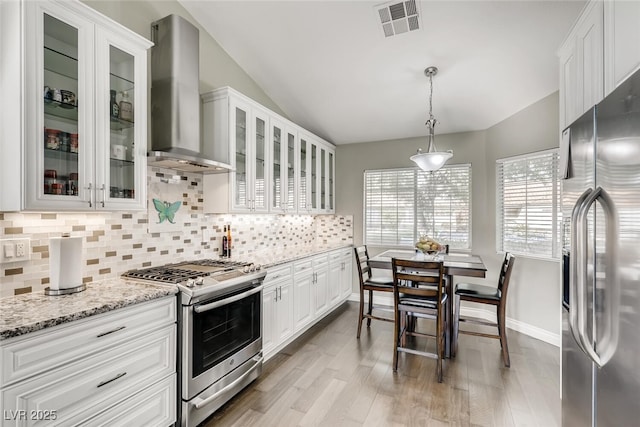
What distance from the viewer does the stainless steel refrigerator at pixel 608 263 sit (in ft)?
3.38

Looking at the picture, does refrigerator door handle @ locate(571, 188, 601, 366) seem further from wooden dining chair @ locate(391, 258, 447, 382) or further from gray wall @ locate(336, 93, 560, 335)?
gray wall @ locate(336, 93, 560, 335)

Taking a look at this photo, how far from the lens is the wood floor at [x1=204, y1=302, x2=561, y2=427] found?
6.91ft

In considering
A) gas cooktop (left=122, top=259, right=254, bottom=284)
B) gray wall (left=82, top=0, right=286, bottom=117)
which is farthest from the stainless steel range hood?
gas cooktop (left=122, top=259, right=254, bottom=284)

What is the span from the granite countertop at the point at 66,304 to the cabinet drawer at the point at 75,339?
0.04 meters

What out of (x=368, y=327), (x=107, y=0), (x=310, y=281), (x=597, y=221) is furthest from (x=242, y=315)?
(x=107, y=0)

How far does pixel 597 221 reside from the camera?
4.04 ft

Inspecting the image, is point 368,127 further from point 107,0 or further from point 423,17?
point 107,0

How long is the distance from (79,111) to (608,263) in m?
2.59

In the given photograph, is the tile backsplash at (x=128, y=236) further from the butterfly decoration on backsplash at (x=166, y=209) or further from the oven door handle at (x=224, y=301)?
the oven door handle at (x=224, y=301)

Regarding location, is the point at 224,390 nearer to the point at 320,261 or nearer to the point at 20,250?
the point at 20,250

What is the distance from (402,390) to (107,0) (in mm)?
3595

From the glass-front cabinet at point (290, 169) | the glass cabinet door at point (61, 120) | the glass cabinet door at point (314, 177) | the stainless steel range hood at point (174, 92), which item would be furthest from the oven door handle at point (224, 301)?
the glass cabinet door at point (314, 177)

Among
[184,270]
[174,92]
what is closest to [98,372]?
[184,270]

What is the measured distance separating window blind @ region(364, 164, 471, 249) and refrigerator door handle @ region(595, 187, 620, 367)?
3.17 meters
